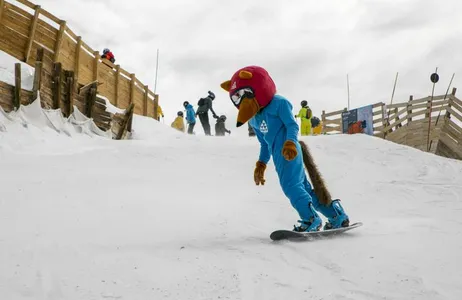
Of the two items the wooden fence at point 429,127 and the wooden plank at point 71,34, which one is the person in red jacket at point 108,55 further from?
the wooden fence at point 429,127

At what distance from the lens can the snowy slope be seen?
1765 mm

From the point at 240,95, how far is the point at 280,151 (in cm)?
60

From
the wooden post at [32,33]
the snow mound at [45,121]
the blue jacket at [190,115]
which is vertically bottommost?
the snow mound at [45,121]

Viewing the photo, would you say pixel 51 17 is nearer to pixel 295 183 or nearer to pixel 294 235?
pixel 295 183

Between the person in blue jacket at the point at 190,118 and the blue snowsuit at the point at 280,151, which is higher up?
the person in blue jacket at the point at 190,118

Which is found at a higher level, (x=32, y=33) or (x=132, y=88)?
(x=132, y=88)

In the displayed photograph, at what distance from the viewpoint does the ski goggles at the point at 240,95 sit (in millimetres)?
3271

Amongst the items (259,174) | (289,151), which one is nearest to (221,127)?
(259,174)

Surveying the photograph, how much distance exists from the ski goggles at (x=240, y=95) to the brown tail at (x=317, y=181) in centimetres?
71

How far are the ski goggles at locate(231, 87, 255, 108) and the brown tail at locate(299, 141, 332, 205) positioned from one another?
71 cm

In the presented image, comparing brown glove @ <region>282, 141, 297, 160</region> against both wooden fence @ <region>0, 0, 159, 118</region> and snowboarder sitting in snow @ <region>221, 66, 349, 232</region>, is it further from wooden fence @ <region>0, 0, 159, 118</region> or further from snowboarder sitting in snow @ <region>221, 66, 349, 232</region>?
wooden fence @ <region>0, 0, 159, 118</region>

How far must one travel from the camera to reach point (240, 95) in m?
3.35

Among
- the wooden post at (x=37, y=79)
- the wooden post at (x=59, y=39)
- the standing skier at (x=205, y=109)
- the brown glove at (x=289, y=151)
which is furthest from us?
the standing skier at (x=205, y=109)

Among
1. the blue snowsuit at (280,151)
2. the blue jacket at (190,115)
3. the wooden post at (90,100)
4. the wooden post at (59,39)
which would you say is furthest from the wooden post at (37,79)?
the blue jacket at (190,115)
